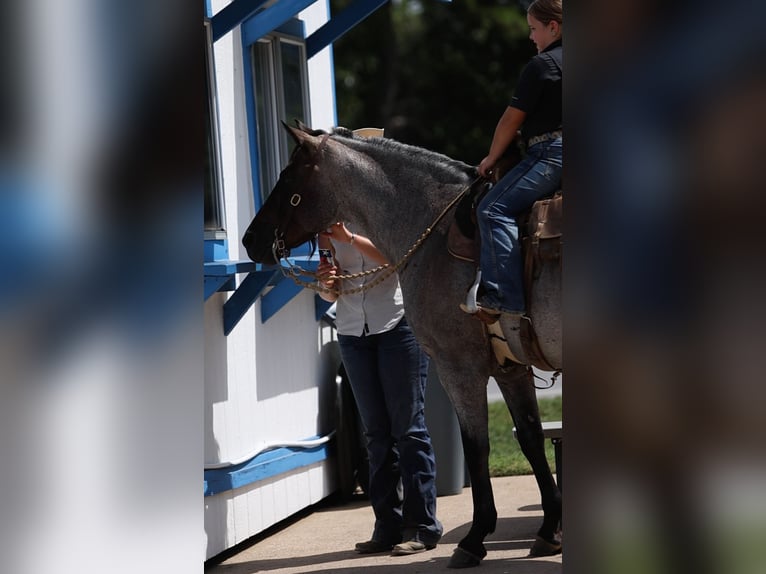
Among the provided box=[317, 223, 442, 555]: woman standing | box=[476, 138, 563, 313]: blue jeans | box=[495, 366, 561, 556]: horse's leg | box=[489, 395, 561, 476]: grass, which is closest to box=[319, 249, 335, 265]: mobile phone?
box=[317, 223, 442, 555]: woman standing

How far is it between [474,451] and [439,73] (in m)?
21.2

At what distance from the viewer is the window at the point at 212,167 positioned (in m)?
5.76

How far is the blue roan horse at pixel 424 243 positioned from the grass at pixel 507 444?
253 centimetres

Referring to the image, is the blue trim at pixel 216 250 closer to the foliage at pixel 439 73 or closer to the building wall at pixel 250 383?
the building wall at pixel 250 383

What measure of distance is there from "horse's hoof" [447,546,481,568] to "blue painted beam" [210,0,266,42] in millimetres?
2788

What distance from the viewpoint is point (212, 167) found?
582 cm

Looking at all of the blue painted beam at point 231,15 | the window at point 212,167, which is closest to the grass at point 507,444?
the window at point 212,167

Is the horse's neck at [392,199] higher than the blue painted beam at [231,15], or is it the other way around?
the blue painted beam at [231,15]

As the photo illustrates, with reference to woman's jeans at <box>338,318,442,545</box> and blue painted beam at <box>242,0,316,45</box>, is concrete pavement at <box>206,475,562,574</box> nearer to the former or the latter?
woman's jeans at <box>338,318,442,545</box>
